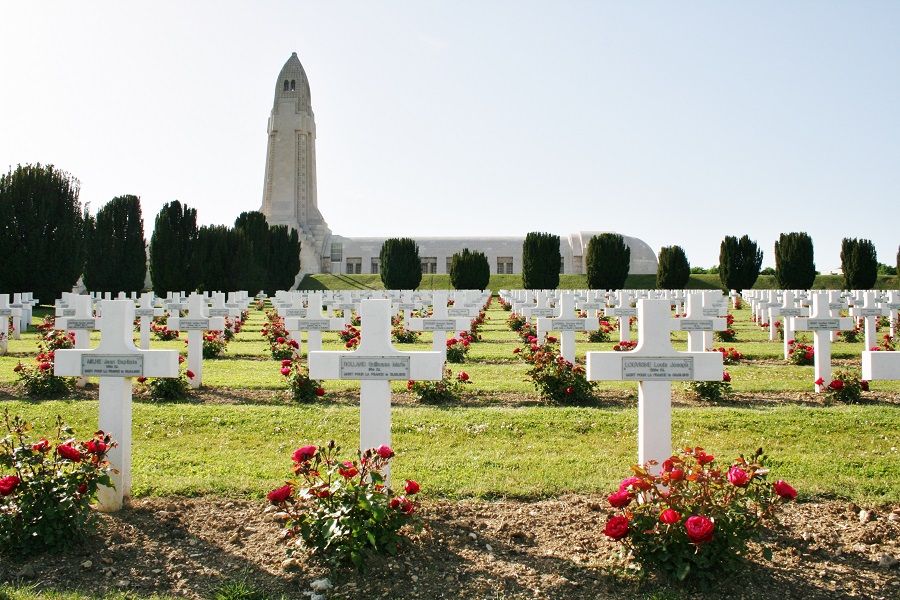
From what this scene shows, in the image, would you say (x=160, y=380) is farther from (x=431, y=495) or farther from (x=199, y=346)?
(x=431, y=495)

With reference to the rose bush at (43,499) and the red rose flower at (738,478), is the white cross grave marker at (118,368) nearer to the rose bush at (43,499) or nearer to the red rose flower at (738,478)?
the rose bush at (43,499)

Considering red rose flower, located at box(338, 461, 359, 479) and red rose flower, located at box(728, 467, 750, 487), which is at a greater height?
red rose flower, located at box(728, 467, 750, 487)

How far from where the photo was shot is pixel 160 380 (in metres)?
7.20

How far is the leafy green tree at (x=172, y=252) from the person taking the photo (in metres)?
29.3

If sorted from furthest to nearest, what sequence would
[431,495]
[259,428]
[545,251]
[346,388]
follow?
[545,251], [346,388], [259,428], [431,495]

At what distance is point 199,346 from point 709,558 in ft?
22.3

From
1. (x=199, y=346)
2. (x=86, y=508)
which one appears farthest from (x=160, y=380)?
(x=86, y=508)

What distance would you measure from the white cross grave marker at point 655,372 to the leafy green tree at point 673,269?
36341 millimetres

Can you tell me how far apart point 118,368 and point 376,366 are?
1.55 metres

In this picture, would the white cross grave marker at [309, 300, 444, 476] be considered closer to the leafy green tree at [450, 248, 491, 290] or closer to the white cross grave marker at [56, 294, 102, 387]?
the white cross grave marker at [56, 294, 102, 387]

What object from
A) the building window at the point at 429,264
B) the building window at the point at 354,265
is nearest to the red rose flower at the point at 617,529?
the building window at the point at 354,265

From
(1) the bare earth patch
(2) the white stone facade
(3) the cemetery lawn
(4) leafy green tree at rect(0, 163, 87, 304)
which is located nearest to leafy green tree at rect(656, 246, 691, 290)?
(2) the white stone facade

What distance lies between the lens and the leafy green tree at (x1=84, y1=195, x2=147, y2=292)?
2811 centimetres

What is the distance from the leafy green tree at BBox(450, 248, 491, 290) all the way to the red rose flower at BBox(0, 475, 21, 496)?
3545 centimetres
